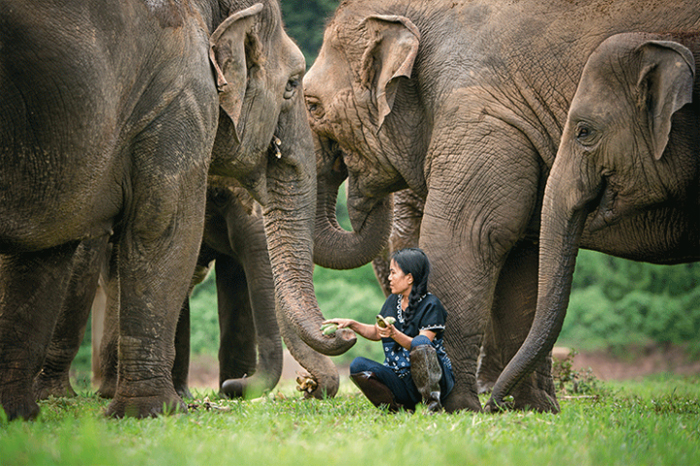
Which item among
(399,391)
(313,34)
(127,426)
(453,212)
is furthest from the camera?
(313,34)

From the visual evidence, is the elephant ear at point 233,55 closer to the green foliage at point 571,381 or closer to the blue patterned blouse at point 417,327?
the blue patterned blouse at point 417,327

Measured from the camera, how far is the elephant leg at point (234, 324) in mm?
6688

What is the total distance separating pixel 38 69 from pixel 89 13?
1.04 feet

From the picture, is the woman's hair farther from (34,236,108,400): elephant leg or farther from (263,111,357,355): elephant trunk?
(34,236,108,400): elephant leg

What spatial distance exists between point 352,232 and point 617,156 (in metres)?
2.06

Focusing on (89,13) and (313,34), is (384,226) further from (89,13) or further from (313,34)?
(313,34)

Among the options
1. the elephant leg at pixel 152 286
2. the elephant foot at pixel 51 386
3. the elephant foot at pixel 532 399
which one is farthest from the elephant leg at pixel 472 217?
the elephant foot at pixel 51 386

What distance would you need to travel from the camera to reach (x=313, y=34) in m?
15.6

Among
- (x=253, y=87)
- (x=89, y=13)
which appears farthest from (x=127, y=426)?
(x=253, y=87)

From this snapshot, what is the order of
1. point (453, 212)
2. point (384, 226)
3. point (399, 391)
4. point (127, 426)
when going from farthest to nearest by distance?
point (384, 226) < point (453, 212) < point (399, 391) < point (127, 426)

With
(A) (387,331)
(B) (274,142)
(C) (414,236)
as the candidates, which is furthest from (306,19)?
(A) (387,331)

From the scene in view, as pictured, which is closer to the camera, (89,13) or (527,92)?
(89,13)

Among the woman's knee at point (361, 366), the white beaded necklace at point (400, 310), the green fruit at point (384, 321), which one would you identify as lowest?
the woman's knee at point (361, 366)

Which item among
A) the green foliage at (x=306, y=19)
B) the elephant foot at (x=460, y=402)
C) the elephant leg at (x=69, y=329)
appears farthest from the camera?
the green foliage at (x=306, y=19)
